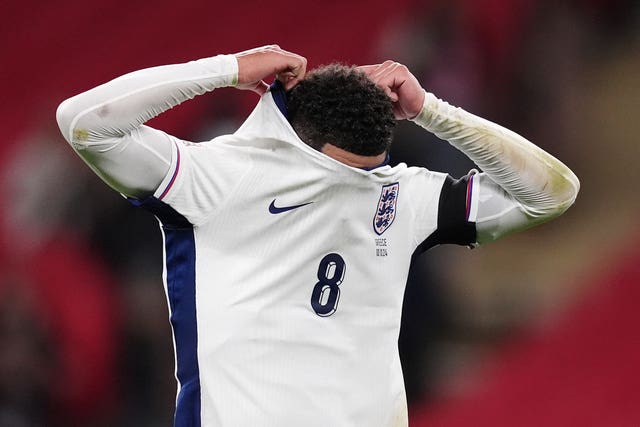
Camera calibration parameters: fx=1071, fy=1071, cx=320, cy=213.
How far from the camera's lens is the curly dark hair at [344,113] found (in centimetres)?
169

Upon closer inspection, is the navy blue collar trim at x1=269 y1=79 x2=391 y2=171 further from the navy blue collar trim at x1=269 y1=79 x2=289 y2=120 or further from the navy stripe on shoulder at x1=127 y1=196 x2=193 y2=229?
the navy stripe on shoulder at x1=127 y1=196 x2=193 y2=229

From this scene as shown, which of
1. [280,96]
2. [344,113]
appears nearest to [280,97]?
[280,96]

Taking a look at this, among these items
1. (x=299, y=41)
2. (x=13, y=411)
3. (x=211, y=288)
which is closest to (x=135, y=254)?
(x=13, y=411)

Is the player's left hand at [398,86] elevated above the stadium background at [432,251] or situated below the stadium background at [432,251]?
above

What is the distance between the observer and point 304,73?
5.76 ft

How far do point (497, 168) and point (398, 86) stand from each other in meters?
0.25

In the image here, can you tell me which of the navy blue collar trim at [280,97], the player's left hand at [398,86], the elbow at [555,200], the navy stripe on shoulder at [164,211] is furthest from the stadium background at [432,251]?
the navy stripe on shoulder at [164,211]

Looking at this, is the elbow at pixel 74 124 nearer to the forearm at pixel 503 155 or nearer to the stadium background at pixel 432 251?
the forearm at pixel 503 155

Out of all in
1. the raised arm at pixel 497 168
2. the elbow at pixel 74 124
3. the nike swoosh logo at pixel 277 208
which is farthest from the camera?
the raised arm at pixel 497 168

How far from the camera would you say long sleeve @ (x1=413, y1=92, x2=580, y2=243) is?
1896mm

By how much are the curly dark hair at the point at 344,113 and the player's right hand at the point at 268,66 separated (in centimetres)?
3

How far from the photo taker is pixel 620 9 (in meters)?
3.79

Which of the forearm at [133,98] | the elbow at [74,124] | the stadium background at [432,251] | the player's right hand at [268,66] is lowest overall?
the stadium background at [432,251]

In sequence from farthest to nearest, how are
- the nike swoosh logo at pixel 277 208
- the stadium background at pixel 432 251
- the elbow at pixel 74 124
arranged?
the stadium background at pixel 432 251, the nike swoosh logo at pixel 277 208, the elbow at pixel 74 124
